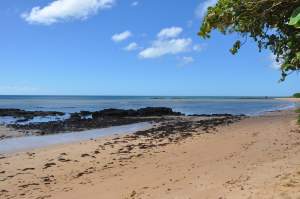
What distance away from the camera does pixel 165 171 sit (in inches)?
398

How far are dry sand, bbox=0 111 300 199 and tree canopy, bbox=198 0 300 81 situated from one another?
233 centimetres

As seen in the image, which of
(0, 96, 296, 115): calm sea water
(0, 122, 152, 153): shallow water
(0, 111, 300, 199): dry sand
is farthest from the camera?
(0, 96, 296, 115): calm sea water

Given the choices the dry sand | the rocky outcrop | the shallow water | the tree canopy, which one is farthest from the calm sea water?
the tree canopy

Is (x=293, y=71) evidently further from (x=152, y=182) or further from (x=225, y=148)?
(x=225, y=148)

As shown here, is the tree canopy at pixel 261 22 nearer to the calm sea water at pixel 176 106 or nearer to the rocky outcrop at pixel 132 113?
the rocky outcrop at pixel 132 113

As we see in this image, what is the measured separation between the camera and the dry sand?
7.53 meters

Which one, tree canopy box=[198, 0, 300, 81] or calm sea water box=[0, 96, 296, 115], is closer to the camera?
tree canopy box=[198, 0, 300, 81]

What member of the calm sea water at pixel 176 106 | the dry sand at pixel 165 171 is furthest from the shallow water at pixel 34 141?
the calm sea water at pixel 176 106

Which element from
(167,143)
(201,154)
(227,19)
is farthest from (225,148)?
(227,19)

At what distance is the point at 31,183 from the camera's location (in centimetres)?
1006

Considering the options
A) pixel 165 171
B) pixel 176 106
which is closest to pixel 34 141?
pixel 165 171

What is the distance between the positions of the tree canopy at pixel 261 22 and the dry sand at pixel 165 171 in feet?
7.66

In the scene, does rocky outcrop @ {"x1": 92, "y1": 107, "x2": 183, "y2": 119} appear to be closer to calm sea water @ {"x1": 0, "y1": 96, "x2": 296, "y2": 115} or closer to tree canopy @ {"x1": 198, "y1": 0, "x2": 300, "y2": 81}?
calm sea water @ {"x1": 0, "y1": 96, "x2": 296, "y2": 115}

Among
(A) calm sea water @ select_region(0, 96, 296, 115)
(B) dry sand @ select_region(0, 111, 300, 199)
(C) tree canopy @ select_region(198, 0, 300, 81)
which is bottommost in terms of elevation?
(A) calm sea water @ select_region(0, 96, 296, 115)
